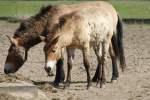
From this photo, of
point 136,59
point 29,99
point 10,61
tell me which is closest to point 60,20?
point 10,61

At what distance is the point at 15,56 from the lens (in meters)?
12.5

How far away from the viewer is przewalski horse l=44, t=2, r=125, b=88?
1161cm

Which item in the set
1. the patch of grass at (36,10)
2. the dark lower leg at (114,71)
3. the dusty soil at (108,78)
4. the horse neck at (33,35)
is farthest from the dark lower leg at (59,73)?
the patch of grass at (36,10)

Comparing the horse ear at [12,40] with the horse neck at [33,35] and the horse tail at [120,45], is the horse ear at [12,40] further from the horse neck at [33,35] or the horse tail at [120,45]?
the horse tail at [120,45]

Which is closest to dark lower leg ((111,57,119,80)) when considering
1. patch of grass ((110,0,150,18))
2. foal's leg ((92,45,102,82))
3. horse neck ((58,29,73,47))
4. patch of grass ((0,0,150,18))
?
foal's leg ((92,45,102,82))

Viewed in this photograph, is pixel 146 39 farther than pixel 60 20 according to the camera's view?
Yes

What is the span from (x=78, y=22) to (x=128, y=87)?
6.08 ft

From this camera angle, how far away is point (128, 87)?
12.5 meters

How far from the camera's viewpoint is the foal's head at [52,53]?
448 inches

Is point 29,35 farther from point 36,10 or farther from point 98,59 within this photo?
point 36,10

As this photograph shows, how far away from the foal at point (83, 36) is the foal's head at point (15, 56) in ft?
3.42

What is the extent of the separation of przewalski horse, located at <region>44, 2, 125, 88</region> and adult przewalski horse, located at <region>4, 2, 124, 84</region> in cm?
44

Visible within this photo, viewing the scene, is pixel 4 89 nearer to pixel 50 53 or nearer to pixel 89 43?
pixel 50 53

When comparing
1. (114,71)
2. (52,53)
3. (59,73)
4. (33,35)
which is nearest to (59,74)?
(59,73)
